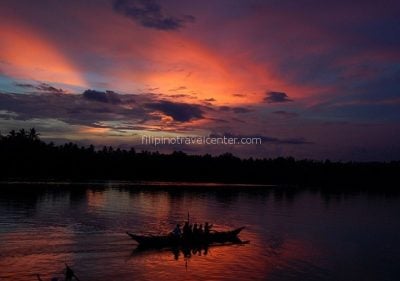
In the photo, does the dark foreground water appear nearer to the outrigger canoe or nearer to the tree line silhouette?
the outrigger canoe

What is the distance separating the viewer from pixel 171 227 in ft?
174

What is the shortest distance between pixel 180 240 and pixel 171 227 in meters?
14.3

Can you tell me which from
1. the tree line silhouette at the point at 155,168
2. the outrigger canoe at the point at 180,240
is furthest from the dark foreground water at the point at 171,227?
the tree line silhouette at the point at 155,168

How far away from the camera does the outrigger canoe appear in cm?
3725

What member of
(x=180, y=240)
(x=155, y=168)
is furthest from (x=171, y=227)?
(x=155, y=168)

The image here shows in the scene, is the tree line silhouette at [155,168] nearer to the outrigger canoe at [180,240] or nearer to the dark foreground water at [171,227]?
the dark foreground water at [171,227]

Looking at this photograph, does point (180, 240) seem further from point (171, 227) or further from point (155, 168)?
point (155, 168)

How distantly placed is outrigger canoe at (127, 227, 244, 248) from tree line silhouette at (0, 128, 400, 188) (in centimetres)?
7346

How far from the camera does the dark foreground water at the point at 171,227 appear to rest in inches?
1284

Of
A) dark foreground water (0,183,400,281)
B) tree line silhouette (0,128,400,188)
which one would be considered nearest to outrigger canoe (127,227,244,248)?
dark foreground water (0,183,400,281)

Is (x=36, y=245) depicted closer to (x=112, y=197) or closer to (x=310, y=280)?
(x=310, y=280)

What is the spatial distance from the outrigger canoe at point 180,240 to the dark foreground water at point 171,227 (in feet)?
3.43

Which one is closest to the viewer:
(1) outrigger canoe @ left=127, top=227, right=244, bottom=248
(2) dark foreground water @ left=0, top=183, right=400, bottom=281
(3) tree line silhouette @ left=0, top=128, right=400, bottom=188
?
(2) dark foreground water @ left=0, top=183, right=400, bottom=281

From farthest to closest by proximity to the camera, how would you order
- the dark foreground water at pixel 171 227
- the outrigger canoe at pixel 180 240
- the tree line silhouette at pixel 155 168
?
the tree line silhouette at pixel 155 168 → the outrigger canoe at pixel 180 240 → the dark foreground water at pixel 171 227
